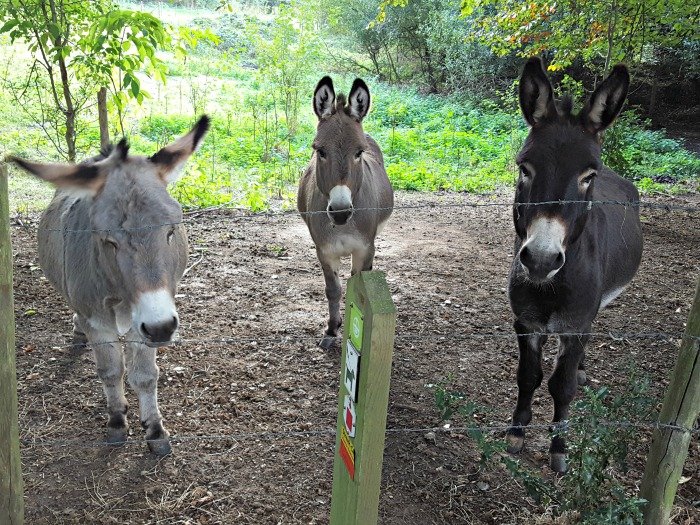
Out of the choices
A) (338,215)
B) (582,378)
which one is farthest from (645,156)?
(338,215)

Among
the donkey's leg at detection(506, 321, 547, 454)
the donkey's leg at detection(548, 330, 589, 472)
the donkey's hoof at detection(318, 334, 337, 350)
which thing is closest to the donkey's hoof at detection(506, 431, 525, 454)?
the donkey's leg at detection(506, 321, 547, 454)

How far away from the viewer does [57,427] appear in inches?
138

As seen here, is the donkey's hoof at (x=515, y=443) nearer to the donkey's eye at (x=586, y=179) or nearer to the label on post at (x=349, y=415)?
the donkey's eye at (x=586, y=179)

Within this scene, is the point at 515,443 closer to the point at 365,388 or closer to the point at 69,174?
the point at 365,388

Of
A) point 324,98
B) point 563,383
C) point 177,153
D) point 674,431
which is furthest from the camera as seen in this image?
point 324,98

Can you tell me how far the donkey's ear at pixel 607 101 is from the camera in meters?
2.77

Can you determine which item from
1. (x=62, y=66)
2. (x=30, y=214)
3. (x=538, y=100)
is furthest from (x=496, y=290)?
(x=30, y=214)

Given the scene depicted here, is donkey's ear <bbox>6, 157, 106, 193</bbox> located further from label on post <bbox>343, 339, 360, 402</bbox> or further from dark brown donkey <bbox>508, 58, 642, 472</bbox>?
dark brown donkey <bbox>508, 58, 642, 472</bbox>

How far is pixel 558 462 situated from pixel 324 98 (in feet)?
10.8

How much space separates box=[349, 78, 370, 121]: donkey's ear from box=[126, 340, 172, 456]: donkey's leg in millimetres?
2632

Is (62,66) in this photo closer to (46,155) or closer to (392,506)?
(392,506)

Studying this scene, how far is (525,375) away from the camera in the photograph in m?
3.31

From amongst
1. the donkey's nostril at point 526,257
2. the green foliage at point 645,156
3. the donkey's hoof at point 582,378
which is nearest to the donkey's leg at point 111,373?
the donkey's nostril at point 526,257

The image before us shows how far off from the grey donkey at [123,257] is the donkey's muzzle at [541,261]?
65.8 inches
